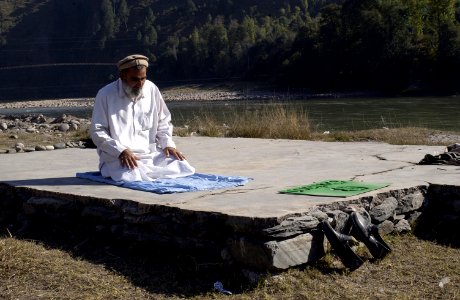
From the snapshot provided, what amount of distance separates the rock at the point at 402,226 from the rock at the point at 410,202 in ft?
0.28

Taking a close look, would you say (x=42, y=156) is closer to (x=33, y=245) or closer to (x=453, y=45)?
(x=33, y=245)

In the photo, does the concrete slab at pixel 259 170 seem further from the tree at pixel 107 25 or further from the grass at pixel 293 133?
the tree at pixel 107 25

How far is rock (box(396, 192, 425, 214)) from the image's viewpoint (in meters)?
5.05

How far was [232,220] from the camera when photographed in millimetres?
4211

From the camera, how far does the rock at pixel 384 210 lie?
4816 millimetres

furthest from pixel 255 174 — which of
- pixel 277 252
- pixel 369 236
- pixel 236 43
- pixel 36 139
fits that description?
pixel 236 43

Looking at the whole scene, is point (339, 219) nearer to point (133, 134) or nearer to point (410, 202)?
point (410, 202)

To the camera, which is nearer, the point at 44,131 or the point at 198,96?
the point at 44,131

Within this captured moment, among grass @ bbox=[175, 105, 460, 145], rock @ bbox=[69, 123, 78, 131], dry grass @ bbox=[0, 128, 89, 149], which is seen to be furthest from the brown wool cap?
rock @ bbox=[69, 123, 78, 131]

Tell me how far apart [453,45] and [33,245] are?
169ft

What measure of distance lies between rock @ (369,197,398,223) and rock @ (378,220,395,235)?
5 centimetres

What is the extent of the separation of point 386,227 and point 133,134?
230 centimetres

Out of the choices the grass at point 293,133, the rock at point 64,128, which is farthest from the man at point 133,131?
the rock at point 64,128

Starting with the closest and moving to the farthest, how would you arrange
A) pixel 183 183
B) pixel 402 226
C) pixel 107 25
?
pixel 402 226, pixel 183 183, pixel 107 25
